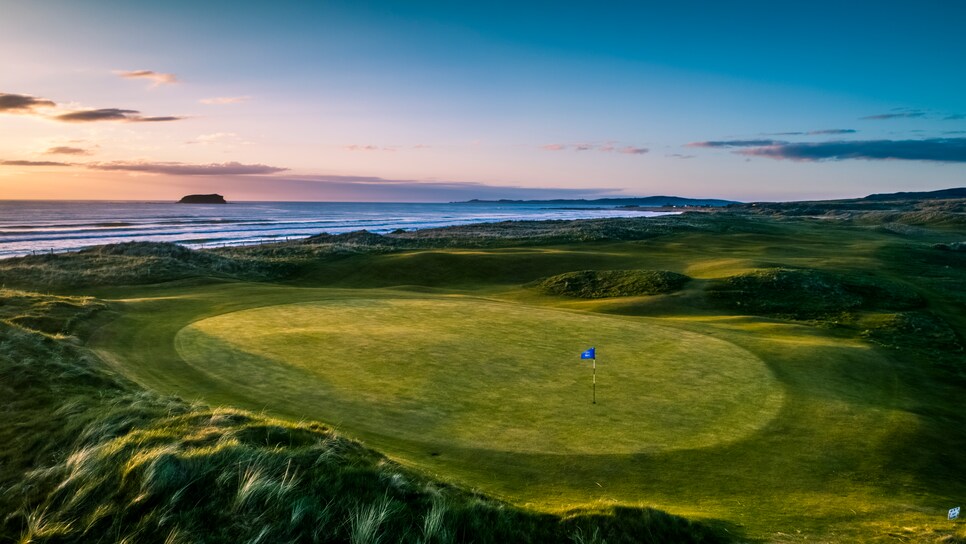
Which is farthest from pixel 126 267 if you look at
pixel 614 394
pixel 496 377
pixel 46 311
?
pixel 614 394

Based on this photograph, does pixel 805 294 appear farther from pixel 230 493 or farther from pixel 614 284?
pixel 230 493

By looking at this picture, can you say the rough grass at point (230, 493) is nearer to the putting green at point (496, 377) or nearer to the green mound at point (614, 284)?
the putting green at point (496, 377)

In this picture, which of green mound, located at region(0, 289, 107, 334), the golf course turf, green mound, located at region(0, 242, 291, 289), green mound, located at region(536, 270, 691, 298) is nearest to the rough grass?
the golf course turf

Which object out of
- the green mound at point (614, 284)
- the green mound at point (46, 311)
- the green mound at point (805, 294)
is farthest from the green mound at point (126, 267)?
the green mound at point (805, 294)

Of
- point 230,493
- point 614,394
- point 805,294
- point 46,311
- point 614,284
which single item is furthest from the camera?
point 614,284

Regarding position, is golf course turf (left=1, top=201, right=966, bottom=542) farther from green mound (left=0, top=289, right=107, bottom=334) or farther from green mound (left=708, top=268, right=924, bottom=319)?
green mound (left=708, top=268, right=924, bottom=319)

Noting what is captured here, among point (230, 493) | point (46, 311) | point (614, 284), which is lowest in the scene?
point (614, 284)

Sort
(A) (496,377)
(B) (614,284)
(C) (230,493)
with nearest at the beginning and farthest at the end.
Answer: (C) (230,493) < (A) (496,377) < (B) (614,284)
